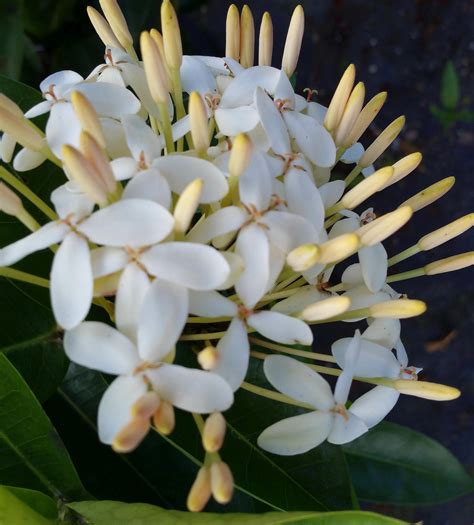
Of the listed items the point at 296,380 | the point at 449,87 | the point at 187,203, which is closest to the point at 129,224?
the point at 187,203

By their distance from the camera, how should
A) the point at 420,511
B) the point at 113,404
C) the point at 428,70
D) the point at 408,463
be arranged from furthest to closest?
the point at 428,70
the point at 420,511
the point at 408,463
the point at 113,404

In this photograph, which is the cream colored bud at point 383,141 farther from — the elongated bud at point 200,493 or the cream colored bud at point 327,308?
the elongated bud at point 200,493

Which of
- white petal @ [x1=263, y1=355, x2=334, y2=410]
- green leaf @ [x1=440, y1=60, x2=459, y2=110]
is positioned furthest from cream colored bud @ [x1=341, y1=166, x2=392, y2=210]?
green leaf @ [x1=440, y1=60, x2=459, y2=110]

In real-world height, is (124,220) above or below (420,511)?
above

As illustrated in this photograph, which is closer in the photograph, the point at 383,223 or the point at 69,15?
the point at 383,223

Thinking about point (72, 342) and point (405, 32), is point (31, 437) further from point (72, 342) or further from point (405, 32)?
point (405, 32)

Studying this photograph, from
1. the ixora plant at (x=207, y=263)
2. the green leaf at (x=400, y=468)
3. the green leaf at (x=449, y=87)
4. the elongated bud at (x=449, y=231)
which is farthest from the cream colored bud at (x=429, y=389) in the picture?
the green leaf at (x=449, y=87)

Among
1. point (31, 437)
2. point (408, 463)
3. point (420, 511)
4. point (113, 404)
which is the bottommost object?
point (420, 511)

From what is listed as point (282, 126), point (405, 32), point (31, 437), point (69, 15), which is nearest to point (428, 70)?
point (405, 32)
